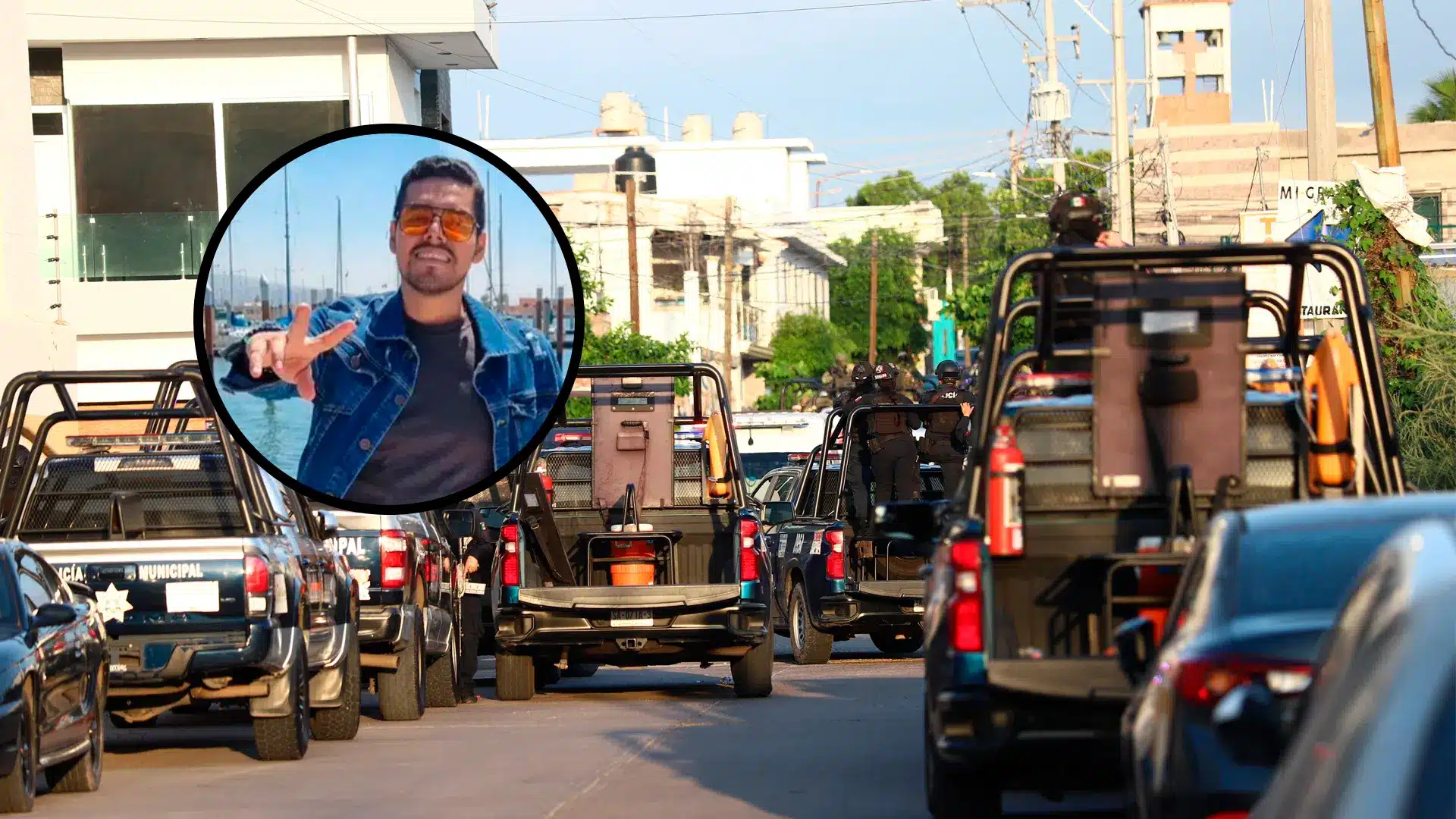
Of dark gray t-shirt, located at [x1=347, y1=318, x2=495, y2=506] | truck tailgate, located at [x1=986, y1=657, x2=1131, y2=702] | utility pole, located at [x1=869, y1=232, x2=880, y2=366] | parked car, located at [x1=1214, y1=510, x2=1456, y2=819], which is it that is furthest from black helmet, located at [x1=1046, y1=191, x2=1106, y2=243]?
utility pole, located at [x1=869, y1=232, x2=880, y2=366]

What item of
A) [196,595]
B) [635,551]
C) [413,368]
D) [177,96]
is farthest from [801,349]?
[413,368]

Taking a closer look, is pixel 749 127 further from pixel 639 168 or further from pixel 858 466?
pixel 858 466

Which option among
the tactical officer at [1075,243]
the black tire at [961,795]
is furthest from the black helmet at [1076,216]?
the black tire at [961,795]

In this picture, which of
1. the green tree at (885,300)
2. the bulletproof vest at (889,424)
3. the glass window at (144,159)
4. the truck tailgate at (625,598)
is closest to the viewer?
the truck tailgate at (625,598)

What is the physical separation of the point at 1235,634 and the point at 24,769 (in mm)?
6953

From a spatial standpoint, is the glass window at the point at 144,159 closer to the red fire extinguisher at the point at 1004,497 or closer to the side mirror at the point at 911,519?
the side mirror at the point at 911,519

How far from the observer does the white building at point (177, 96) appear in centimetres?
3216

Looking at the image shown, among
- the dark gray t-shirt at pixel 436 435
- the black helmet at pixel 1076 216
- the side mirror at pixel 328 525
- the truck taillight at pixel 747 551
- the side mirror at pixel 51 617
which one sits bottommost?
the truck taillight at pixel 747 551

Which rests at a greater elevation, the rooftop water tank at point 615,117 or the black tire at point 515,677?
the rooftop water tank at point 615,117

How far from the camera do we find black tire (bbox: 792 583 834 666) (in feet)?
69.5

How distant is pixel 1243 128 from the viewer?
5744 centimetres

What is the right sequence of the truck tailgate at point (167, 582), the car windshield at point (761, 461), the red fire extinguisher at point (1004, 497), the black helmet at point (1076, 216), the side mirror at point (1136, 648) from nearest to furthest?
1. the side mirror at point (1136, 648)
2. the red fire extinguisher at point (1004, 497)
3. the black helmet at point (1076, 216)
4. the truck tailgate at point (167, 582)
5. the car windshield at point (761, 461)

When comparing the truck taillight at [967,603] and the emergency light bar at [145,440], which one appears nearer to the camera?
the truck taillight at [967,603]

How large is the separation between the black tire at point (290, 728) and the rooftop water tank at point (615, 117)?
295 feet
